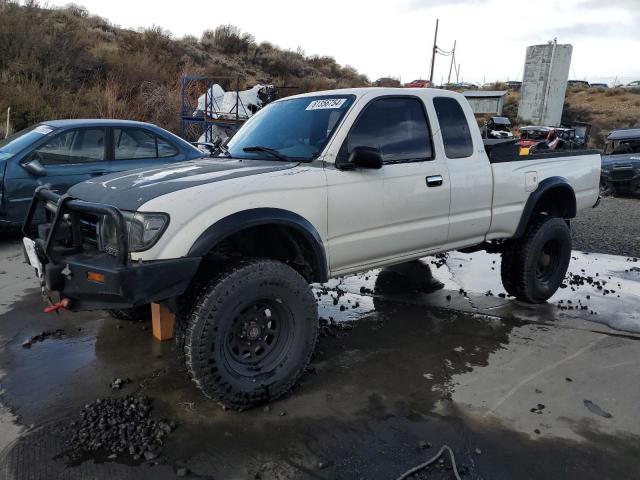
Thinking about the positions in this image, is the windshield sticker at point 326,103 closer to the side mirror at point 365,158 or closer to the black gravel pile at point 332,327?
the side mirror at point 365,158

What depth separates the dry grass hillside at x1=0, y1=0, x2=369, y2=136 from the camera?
14.9m

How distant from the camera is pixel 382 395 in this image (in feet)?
10.9

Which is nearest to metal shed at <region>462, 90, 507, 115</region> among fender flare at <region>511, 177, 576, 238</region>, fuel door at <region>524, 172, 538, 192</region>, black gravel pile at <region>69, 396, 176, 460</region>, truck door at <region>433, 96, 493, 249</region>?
fender flare at <region>511, 177, 576, 238</region>

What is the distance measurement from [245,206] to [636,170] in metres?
12.5

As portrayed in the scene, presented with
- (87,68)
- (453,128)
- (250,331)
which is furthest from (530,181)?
(87,68)

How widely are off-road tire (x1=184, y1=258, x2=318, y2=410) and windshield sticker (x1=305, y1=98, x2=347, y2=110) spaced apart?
4.49ft

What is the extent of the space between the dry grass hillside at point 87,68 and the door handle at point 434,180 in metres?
12.4

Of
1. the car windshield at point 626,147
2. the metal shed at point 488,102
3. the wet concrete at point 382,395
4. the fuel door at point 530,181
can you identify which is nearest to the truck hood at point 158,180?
the wet concrete at point 382,395

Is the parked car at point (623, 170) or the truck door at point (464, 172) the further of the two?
the parked car at point (623, 170)

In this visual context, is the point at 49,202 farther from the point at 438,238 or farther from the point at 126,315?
the point at 438,238

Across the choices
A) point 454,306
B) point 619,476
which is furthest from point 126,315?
point 619,476

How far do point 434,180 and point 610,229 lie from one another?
Result: 6.54 metres

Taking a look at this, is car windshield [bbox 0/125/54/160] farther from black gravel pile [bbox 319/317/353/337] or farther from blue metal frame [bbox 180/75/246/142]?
blue metal frame [bbox 180/75/246/142]

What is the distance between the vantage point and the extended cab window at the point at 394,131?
372 cm
